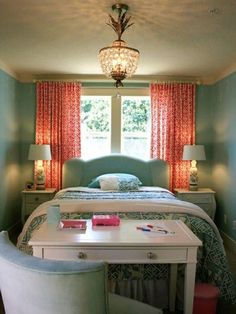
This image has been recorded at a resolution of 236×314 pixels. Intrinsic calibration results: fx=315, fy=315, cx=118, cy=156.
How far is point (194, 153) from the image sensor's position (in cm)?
480

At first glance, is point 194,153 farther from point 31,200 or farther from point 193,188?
point 31,200

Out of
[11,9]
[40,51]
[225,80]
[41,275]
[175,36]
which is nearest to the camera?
[41,275]

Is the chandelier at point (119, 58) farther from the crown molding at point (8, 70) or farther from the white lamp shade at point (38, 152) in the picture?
the white lamp shade at point (38, 152)

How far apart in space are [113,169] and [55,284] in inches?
152

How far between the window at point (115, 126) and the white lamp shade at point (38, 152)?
0.67 metres

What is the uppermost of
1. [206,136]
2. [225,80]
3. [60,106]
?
[225,80]

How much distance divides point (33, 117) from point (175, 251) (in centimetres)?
386

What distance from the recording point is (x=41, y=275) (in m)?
1.26

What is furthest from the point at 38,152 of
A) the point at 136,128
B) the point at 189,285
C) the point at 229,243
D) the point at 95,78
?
the point at 189,285

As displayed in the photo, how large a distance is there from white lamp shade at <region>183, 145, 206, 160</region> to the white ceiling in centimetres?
115

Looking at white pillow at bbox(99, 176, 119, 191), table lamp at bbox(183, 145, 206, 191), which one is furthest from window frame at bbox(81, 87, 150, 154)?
table lamp at bbox(183, 145, 206, 191)

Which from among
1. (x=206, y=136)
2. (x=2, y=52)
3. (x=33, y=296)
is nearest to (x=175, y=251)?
(x=33, y=296)

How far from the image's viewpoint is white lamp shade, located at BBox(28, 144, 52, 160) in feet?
15.6

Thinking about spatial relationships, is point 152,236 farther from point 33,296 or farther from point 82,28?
point 82,28
